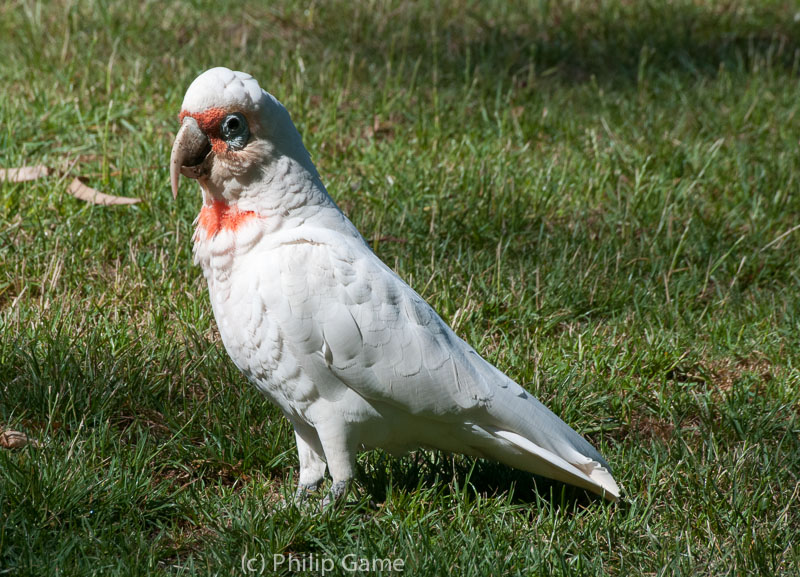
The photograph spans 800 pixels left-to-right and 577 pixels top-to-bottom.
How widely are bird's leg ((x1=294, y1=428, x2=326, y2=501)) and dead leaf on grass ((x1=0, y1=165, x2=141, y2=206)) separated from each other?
5.90 ft

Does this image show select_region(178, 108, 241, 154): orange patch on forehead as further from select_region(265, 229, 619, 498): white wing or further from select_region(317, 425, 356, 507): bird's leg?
select_region(317, 425, 356, 507): bird's leg

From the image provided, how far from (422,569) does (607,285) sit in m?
1.90

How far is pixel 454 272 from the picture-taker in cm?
388

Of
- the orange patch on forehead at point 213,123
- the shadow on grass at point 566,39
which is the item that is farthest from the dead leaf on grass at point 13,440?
the shadow on grass at point 566,39

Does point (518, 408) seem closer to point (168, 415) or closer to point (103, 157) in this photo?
point (168, 415)

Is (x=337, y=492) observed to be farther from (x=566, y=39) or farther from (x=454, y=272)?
(x=566, y=39)

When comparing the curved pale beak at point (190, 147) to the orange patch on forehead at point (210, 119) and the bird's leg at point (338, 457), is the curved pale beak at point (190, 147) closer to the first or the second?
the orange patch on forehead at point (210, 119)

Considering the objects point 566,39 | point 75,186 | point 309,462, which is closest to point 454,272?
point 309,462

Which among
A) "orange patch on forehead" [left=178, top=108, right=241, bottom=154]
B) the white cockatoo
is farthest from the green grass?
"orange patch on forehead" [left=178, top=108, right=241, bottom=154]

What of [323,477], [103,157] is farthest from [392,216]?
[323,477]

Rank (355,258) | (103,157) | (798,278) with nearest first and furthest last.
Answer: (355,258) < (798,278) < (103,157)

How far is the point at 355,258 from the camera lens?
8.22 ft

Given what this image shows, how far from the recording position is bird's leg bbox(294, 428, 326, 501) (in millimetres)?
2707

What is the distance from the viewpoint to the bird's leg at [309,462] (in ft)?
8.88
